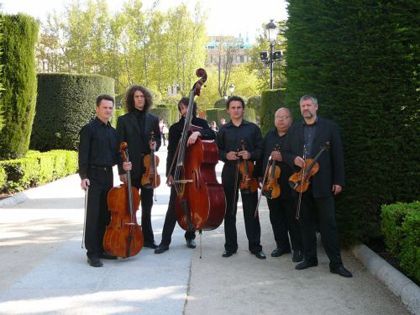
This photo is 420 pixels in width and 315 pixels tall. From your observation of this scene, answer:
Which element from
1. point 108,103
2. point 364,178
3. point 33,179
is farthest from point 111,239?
point 33,179

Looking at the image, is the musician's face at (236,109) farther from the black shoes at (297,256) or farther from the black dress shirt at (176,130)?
the black shoes at (297,256)

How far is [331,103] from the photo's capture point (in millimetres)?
5688

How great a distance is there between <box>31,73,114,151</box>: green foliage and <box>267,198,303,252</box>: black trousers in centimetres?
1152

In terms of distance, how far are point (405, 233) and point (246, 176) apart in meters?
1.84

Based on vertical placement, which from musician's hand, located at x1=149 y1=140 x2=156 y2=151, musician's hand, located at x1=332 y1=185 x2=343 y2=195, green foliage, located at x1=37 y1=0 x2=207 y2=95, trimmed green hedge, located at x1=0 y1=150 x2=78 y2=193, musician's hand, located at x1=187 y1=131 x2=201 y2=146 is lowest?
trimmed green hedge, located at x1=0 y1=150 x2=78 y2=193

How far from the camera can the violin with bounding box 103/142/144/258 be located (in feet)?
17.8

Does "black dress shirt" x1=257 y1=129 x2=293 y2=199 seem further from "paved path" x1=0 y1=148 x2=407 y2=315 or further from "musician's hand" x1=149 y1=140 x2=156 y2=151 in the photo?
"musician's hand" x1=149 y1=140 x2=156 y2=151

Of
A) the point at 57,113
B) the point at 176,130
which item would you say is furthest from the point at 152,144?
the point at 57,113

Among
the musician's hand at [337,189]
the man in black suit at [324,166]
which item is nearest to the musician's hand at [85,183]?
the man in black suit at [324,166]

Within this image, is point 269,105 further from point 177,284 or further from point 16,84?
point 177,284

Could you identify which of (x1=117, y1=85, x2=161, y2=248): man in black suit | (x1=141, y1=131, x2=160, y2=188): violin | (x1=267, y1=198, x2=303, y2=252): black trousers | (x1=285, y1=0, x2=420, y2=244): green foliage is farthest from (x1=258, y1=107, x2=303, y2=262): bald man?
(x1=117, y1=85, x2=161, y2=248): man in black suit

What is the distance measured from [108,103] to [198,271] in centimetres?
202

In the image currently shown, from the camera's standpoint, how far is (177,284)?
478 cm

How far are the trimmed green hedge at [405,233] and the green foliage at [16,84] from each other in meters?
9.24
